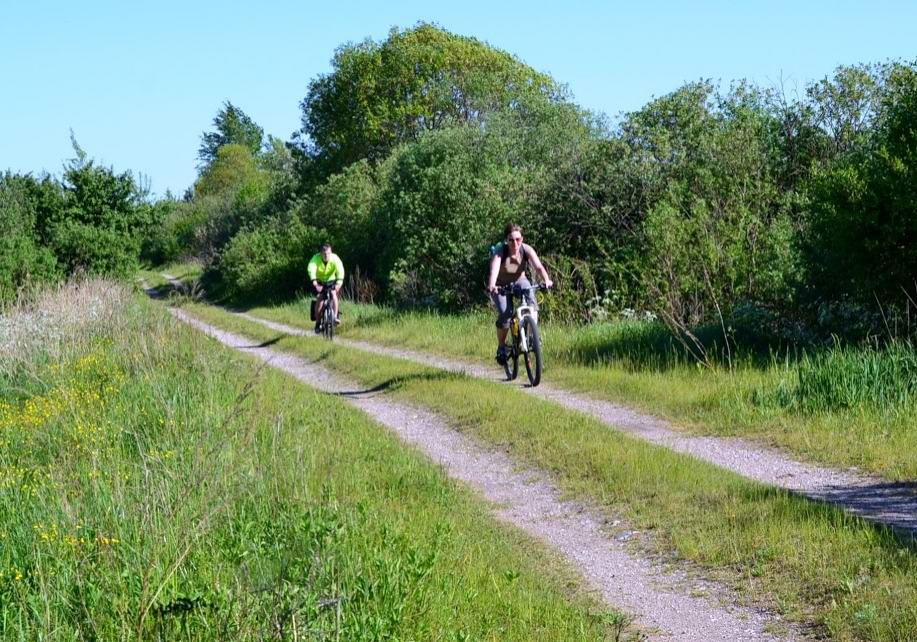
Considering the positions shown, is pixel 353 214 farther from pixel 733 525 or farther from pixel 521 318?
pixel 733 525

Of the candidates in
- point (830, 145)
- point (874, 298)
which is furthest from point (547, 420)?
point (830, 145)

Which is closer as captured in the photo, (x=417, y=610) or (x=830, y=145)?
(x=417, y=610)

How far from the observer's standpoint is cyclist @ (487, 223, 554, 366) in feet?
41.6

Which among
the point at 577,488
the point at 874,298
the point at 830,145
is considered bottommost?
the point at 577,488

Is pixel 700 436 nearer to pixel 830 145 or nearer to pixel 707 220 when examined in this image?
pixel 707 220

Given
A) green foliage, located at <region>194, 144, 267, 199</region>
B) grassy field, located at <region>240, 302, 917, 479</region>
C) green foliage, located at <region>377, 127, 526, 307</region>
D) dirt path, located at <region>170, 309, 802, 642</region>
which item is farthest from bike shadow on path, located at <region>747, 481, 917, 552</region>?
green foliage, located at <region>194, 144, 267, 199</region>

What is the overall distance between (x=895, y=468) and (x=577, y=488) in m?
2.28

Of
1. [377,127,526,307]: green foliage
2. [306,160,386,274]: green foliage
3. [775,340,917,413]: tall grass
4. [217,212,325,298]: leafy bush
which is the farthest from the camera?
[217,212,325,298]: leafy bush

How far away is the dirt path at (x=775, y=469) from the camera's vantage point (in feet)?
21.8

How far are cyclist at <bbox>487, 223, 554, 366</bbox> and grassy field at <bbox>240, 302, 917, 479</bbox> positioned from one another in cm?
109

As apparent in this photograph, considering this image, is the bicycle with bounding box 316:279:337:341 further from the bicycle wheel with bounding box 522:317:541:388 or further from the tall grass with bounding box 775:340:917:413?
the tall grass with bounding box 775:340:917:413

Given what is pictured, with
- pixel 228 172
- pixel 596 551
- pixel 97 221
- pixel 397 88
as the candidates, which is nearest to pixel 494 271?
pixel 596 551

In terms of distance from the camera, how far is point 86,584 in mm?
4953

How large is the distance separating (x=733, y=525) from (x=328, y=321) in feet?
47.7
